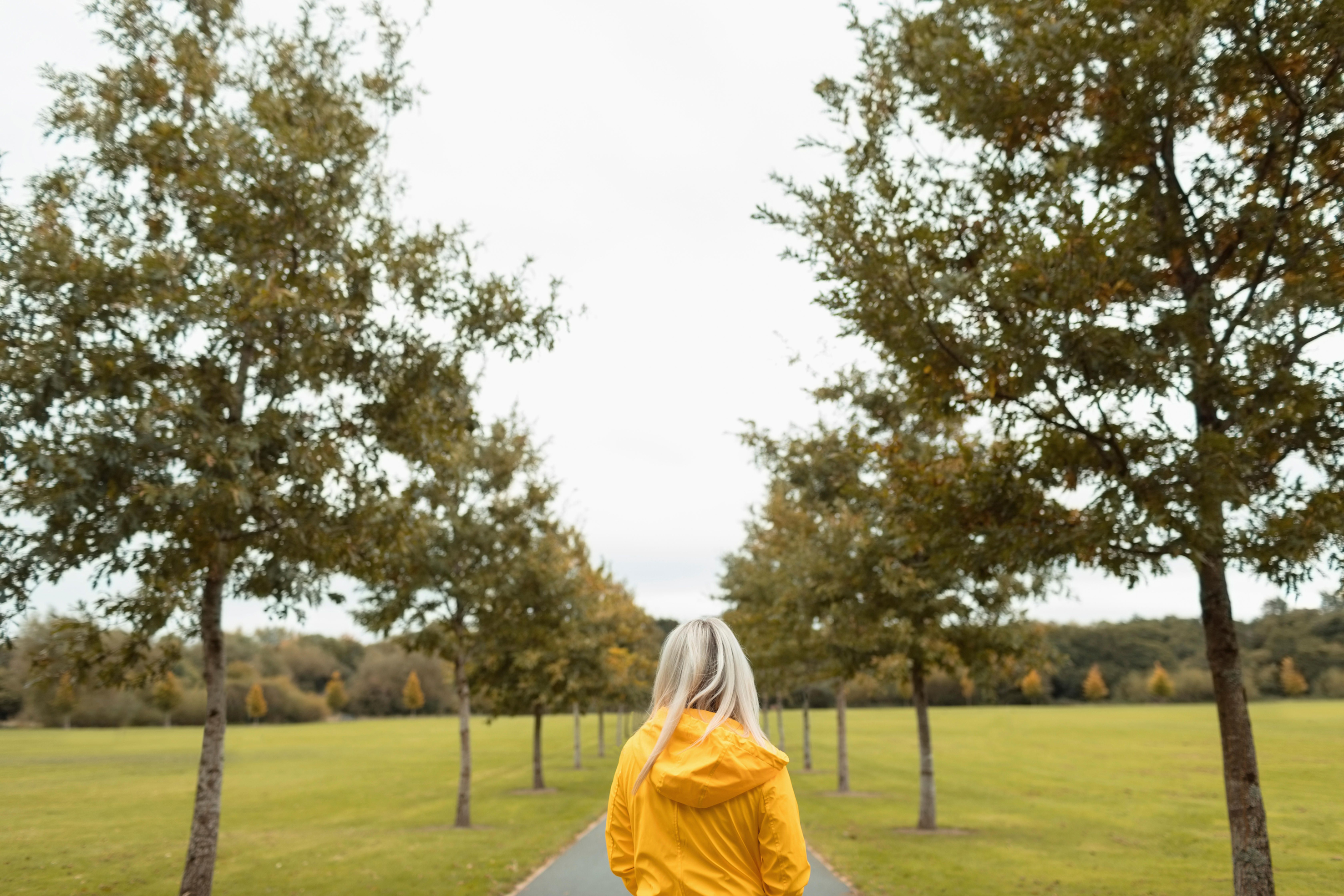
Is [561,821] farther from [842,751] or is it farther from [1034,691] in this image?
[1034,691]

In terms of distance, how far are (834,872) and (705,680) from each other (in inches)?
401

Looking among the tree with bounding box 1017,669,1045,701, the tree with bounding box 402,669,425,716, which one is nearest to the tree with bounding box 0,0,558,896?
the tree with bounding box 1017,669,1045,701

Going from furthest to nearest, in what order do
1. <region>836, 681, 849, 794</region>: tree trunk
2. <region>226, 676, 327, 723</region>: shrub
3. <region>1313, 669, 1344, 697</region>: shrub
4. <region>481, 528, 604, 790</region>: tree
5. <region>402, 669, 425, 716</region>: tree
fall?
<region>402, 669, 425, 716</region>: tree → <region>226, 676, 327, 723</region>: shrub → <region>836, 681, 849, 794</region>: tree trunk → <region>481, 528, 604, 790</region>: tree → <region>1313, 669, 1344, 697</region>: shrub

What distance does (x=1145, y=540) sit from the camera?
7031mm

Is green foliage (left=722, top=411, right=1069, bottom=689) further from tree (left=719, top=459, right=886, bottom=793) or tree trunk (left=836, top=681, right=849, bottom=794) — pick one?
tree trunk (left=836, top=681, right=849, bottom=794)

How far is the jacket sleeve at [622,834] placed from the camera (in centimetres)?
336

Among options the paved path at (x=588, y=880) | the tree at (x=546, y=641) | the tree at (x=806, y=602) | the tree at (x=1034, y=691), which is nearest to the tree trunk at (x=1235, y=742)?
the paved path at (x=588, y=880)

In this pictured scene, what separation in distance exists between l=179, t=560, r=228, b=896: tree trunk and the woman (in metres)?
7.24

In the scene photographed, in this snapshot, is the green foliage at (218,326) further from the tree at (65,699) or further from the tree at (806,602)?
the tree at (806,602)

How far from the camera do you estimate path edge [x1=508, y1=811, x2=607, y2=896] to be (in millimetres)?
11195

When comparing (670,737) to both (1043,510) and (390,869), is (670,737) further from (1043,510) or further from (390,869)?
(390,869)

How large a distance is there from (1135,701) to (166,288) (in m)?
67.8

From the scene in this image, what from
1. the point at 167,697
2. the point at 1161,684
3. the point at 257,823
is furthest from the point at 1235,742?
the point at 1161,684

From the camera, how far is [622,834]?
3.43 meters
